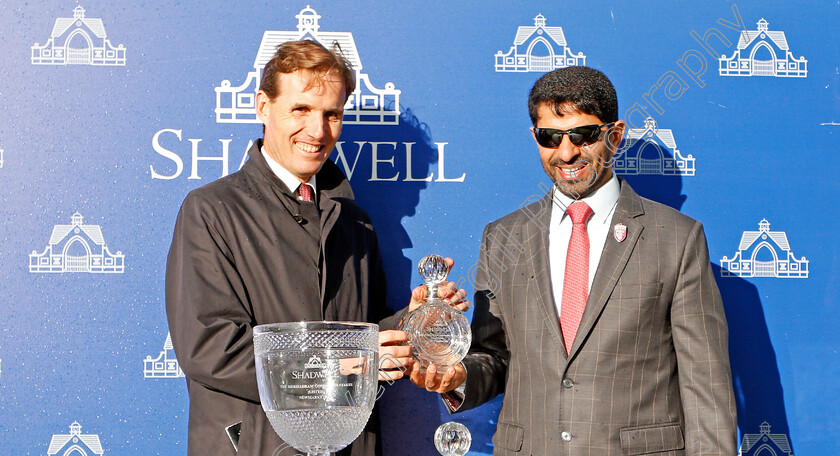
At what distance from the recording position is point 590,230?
261 cm

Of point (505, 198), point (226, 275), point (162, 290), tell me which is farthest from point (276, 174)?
point (505, 198)

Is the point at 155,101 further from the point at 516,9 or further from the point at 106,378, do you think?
the point at 516,9

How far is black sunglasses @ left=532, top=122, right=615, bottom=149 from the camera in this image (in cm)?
253

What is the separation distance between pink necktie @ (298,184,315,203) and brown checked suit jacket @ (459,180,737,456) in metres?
0.70

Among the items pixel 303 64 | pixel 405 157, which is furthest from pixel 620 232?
pixel 303 64

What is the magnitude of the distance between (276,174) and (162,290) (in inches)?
29.2

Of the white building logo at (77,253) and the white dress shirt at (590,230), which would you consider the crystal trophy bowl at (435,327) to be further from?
the white building logo at (77,253)

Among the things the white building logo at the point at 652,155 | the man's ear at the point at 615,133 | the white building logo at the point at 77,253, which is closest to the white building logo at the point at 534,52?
the white building logo at the point at 652,155

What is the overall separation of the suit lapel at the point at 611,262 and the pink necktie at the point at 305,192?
904mm

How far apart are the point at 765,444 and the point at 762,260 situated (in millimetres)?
687

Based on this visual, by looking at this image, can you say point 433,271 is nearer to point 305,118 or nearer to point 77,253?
point 305,118

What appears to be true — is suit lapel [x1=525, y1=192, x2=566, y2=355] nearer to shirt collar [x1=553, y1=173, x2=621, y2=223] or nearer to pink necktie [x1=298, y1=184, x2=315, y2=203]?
shirt collar [x1=553, y1=173, x2=621, y2=223]

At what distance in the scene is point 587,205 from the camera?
2.60m

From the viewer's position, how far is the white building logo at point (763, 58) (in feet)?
10.7
